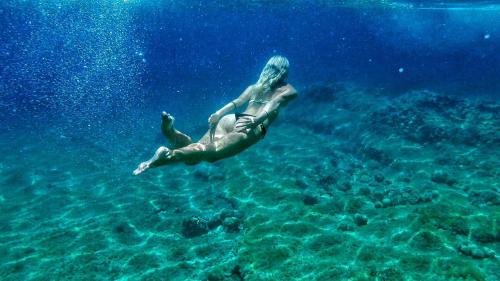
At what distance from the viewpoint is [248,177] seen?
42.4 feet

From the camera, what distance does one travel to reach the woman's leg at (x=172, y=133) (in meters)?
5.37

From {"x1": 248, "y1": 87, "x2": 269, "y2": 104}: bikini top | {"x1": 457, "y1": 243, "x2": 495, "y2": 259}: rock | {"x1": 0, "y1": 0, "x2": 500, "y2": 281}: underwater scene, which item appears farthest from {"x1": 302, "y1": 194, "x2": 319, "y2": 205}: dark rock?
{"x1": 248, "y1": 87, "x2": 269, "y2": 104}: bikini top

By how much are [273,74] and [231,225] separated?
4.58 m

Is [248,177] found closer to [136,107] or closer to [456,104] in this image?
[456,104]

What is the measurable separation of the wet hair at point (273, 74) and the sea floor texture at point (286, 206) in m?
3.65

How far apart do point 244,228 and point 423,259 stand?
173 inches

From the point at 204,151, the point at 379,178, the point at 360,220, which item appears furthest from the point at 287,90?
the point at 379,178

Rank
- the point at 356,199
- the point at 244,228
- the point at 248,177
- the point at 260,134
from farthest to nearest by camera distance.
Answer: the point at 248,177, the point at 356,199, the point at 244,228, the point at 260,134

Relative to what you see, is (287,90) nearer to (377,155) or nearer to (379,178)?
(379,178)

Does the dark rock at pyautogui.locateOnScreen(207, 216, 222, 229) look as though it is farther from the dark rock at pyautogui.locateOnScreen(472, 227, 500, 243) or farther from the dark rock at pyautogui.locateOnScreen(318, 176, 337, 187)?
the dark rock at pyautogui.locateOnScreen(472, 227, 500, 243)

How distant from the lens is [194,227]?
9781 mm

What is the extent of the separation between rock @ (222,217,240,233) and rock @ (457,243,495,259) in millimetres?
5329

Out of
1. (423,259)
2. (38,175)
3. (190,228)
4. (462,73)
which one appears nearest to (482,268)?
(423,259)

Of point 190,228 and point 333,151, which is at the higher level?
point 333,151
